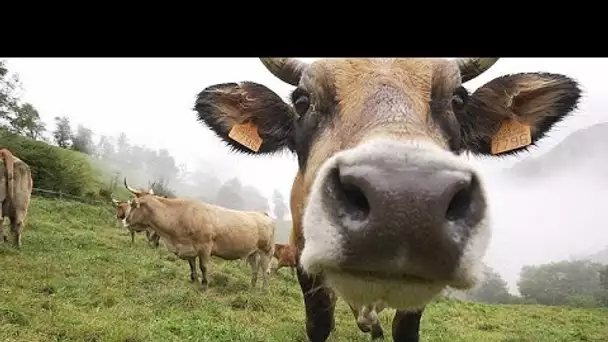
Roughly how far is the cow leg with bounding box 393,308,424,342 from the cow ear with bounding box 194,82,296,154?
1.66 metres

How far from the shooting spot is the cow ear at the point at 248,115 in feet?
14.6

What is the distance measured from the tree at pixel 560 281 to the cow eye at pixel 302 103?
74.0 ft

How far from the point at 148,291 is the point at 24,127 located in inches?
717

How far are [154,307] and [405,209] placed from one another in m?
6.71

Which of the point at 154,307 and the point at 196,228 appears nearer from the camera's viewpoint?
the point at 154,307

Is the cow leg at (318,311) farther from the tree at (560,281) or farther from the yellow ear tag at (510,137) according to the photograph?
the tree at (560,281)

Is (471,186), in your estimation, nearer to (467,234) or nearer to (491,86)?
(467,234)

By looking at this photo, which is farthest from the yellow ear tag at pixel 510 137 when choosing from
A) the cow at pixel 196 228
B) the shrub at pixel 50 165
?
the shrub at pixel 50 165

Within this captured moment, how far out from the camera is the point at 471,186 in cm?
206

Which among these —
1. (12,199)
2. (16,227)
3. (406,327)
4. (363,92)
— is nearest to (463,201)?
(363,92)

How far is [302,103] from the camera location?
12.3 ft

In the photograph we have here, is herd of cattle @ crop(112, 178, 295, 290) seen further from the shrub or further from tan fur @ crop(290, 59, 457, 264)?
the shrub

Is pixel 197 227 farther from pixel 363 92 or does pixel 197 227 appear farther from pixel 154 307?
pixel 363 92
